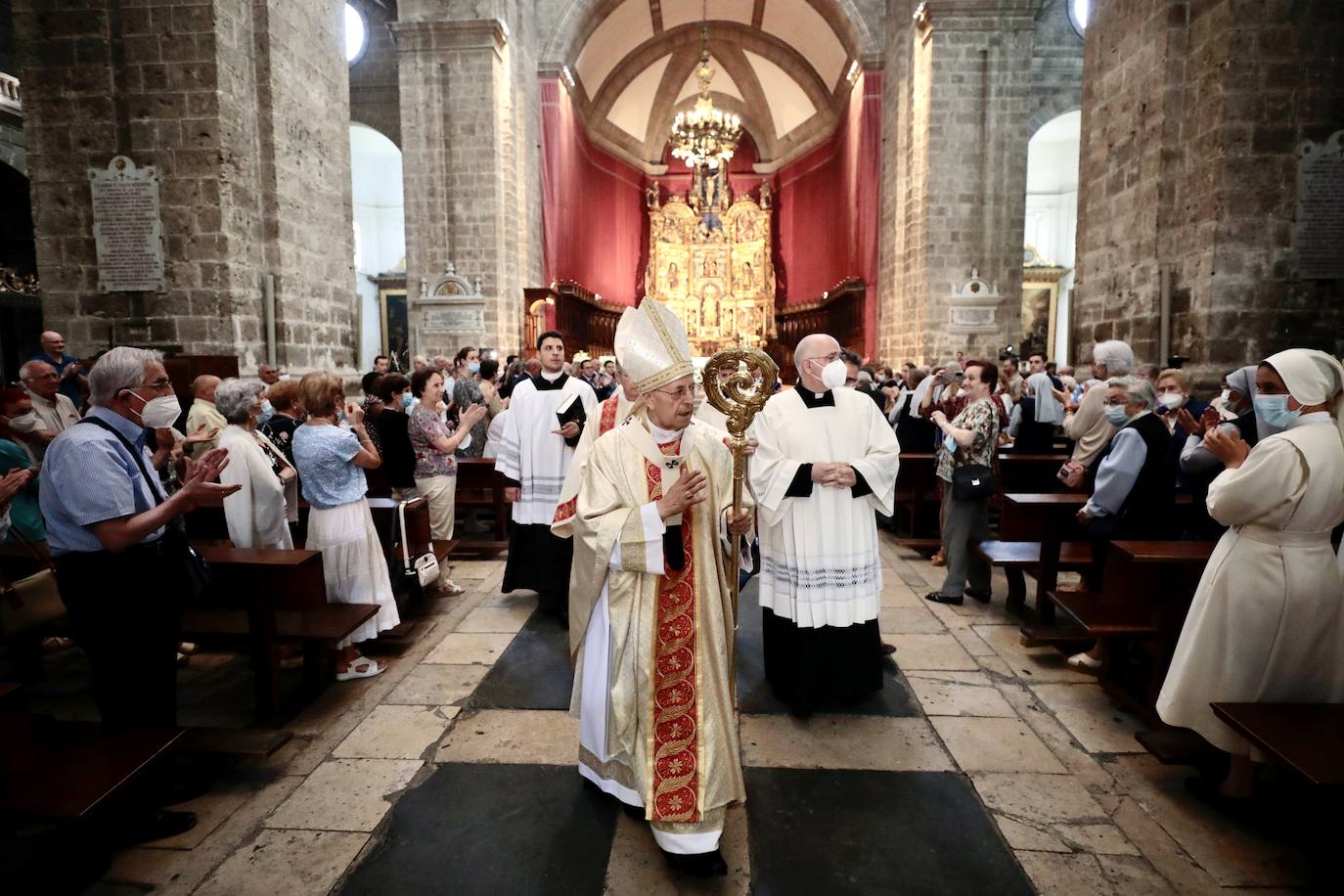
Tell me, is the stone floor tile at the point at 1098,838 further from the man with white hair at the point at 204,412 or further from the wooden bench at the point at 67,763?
the man with white hair at the point at 204,412

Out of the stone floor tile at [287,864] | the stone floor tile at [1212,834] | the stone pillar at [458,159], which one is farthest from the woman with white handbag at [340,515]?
the stone pillar at [458,159]

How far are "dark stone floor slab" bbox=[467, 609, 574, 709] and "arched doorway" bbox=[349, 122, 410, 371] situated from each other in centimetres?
1825

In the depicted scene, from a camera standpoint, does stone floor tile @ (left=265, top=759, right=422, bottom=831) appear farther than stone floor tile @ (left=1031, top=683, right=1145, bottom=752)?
No

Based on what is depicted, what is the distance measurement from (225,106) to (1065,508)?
7159 mm

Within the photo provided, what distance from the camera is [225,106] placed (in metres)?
6.09

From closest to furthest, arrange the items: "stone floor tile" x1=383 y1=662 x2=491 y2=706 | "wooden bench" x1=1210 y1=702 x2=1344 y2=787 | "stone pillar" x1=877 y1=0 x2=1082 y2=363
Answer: "wooden bench" x1=1210 y1=702 x2=1344 y2=787 < "stone floor tile" x1=383 y1=662 x2=491 y2=706 < "stone pillar" x1=877 y1=0 x2=1082 y2=363

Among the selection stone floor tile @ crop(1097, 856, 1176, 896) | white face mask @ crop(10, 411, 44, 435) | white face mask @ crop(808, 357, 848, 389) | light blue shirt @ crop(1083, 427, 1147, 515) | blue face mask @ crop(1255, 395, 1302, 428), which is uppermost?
white face mask @ crop(808, 357, 848, 389)

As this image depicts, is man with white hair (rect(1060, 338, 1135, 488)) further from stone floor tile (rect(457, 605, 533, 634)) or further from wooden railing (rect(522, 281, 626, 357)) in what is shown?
wooden railing (rect(522, 281, 626, 357))

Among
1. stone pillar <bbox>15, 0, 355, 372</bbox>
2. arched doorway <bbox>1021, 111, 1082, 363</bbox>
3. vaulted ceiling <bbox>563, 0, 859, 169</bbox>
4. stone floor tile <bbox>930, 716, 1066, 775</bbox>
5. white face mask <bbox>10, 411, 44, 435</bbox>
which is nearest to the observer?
stone floor tile <bbox>930, 716, 1066, 775</bbox>

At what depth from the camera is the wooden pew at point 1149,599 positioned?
3326 mm

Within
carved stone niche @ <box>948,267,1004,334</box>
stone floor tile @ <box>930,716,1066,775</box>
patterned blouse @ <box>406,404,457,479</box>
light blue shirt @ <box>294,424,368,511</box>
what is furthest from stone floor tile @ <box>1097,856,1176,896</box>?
carved stone niche @ <box>948,267,1004,334</box>

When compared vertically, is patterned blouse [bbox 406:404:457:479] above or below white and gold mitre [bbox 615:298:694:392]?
below

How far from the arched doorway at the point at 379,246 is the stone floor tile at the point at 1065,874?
20.9 meters

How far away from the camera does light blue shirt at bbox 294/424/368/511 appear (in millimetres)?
3752
